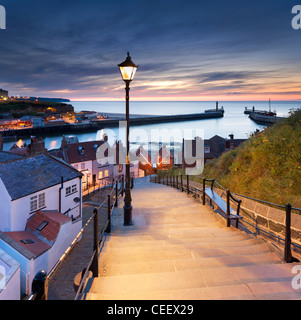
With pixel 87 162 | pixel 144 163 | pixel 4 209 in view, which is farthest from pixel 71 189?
pixel 144 163

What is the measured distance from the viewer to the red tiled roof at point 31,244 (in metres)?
16.9

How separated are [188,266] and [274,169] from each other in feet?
19.3

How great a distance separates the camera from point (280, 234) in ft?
19.7

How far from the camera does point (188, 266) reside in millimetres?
4281

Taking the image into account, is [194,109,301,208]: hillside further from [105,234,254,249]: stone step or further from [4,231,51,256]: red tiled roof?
[4,231,51,256]: red tiled roof

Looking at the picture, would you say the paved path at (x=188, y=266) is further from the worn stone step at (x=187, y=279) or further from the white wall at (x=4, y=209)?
the white wall at (x=4, y=209)

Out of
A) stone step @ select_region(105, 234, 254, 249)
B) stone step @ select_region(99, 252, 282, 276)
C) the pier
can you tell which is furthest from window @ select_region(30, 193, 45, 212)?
the pier

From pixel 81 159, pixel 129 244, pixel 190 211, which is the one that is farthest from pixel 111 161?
pixel 129 244

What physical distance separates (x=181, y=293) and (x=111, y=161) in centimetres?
4249

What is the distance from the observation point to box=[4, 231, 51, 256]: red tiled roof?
16.9 m

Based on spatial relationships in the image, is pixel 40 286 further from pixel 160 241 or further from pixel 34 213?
pixel 34 213
